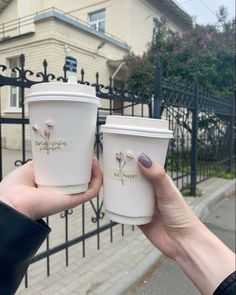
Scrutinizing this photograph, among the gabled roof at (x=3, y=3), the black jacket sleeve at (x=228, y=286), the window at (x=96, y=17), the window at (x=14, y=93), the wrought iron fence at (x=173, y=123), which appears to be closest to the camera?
the black jacket sleeve at (x=228, y=286)

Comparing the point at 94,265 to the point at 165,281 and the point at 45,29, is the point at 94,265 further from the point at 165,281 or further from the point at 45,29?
the point at 45,29

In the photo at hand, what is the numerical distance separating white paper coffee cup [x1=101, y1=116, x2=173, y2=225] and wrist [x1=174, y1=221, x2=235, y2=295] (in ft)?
0.77

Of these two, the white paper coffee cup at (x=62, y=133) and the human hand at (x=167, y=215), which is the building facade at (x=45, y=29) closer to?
the white paper coffee cup at (x=62, y=133)

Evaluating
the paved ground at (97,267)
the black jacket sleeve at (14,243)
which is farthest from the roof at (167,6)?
the paved ground at (97,267)

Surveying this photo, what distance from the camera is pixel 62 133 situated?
935 mm

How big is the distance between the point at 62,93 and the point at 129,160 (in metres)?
0.28

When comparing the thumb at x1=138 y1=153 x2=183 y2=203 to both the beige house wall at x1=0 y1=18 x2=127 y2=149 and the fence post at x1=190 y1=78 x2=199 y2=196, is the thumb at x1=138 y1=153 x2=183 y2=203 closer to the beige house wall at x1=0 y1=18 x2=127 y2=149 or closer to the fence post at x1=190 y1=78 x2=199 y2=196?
the beige house wall at x1=0 y1=18 x2=127 y2=149

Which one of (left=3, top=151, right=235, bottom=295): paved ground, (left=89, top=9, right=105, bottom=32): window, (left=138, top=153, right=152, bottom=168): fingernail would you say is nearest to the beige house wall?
(left=89, top=9, right=105, bottom=32): window

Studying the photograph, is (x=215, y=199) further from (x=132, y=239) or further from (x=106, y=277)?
(x=106, y=277)

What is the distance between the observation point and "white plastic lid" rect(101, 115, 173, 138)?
93 cm

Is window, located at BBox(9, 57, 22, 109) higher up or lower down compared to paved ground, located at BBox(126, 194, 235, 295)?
higher up

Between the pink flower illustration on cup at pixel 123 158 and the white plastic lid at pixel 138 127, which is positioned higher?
the white plastic lid at pixel 138 127

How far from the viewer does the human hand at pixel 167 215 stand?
95 centimetres

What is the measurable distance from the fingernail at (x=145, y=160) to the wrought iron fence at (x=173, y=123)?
123 centimetres
